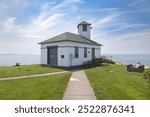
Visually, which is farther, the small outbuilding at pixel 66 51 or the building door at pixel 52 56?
the building door at pixel 52 56

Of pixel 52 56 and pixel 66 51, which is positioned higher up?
pixel 66 51

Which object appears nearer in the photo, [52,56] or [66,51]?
[66,51]

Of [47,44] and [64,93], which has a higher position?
[47,44]

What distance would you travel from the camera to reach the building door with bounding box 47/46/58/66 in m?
22.2

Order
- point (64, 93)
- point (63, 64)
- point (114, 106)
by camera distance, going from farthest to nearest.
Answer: point (63, 64)
point (64, 93)
point (114, 106)

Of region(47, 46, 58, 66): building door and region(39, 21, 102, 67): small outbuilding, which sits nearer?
region(39, 21, 102, 67): small outbuilding

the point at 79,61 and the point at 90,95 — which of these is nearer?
the point at 90,95

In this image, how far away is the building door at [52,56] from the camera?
72.8 ft

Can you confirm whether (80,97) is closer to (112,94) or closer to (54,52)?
(112,94)

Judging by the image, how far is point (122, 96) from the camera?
320 inches

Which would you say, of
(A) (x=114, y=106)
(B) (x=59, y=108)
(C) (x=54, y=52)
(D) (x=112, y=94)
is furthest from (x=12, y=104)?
(C) (x=54, y=52)

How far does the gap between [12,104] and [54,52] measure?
51.3ft

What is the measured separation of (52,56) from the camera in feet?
74.5

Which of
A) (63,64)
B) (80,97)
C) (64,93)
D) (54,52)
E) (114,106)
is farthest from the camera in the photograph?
(54,52)
